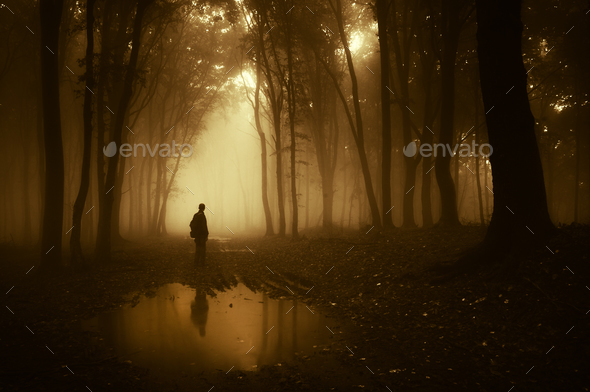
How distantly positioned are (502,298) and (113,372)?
21.3 ft

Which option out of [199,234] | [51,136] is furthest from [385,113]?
[51,136]

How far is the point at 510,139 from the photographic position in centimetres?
718

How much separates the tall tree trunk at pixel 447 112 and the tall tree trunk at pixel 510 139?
Answer: 598 cm

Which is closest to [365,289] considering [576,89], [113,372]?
[113,372]

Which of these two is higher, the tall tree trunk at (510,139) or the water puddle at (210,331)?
the tall tree trunk at (510,139)

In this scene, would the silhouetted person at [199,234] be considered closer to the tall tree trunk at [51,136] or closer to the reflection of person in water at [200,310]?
the reflection of person in water at [200,310]

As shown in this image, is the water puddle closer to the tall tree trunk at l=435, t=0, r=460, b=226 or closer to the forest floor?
the forest floor

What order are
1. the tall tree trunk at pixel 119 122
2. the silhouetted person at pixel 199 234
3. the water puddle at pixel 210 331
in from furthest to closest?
the silhouetted person at pixel 199 234, the tall tree trunk at pixel 119 122, the water puddle at pixel 210 331

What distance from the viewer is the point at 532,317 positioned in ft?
18.0

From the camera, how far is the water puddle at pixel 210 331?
5.56 metres

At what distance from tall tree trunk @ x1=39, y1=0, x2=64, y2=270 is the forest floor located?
1332 mm

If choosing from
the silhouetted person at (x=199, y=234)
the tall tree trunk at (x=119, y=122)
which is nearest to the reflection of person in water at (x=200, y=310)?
the silhouetted person at (x=199, y=234)

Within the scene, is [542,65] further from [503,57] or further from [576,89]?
[503,57]

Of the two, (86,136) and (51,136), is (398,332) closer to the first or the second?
(86,136)
